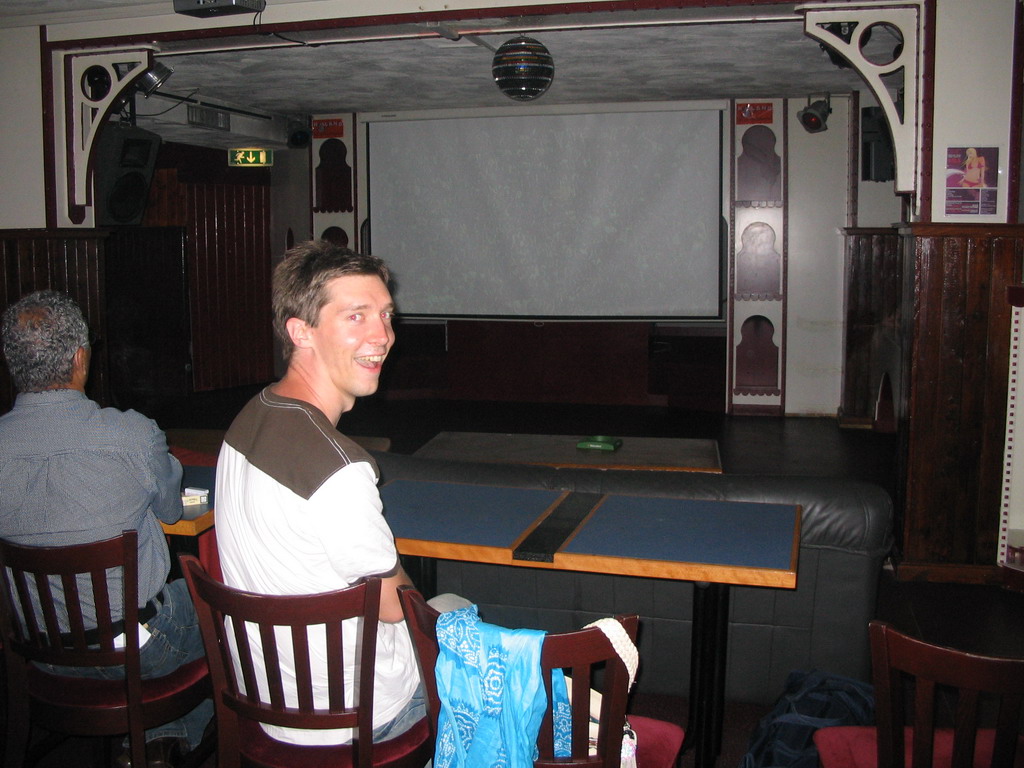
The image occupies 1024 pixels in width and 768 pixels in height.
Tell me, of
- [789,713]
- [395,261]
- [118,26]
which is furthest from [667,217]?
[789,713]

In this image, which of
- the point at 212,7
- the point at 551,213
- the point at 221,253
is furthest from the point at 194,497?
the point at 221,253

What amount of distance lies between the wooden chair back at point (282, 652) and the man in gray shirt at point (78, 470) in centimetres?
45

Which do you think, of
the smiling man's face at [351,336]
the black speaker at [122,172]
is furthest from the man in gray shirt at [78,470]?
the black speaker at [122,172]

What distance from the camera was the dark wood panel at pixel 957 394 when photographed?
13.0 feet

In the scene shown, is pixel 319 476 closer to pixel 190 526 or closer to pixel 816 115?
pixel 190 526

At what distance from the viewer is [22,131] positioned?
16.7ft

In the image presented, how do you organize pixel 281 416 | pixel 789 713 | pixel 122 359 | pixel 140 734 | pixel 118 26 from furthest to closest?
pixel 122 359, pixel 118 26, pixel 789 713, pixel 140 734, pixel 281 416

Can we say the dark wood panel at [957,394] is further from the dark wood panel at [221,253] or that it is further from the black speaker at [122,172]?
the dark wood panel at [221,253]

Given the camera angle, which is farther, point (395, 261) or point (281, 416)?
point (395, 261)

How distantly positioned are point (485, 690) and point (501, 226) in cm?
749

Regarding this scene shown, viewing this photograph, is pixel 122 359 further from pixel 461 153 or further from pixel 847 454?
pixel 847 454

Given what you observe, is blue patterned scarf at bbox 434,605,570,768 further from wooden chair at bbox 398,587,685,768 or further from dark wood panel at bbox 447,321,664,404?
dark wood panel at bbox 447,321,664,404

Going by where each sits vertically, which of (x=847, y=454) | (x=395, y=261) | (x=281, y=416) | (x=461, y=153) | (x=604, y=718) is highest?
(x=461, y=153)

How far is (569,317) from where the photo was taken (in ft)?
27.8
